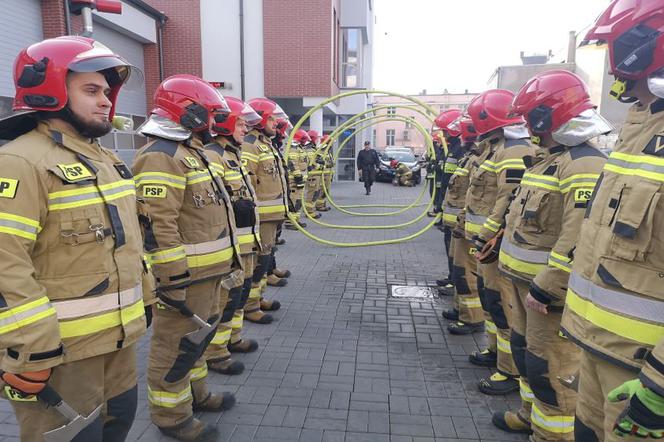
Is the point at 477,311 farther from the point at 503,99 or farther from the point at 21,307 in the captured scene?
the point at 21,307

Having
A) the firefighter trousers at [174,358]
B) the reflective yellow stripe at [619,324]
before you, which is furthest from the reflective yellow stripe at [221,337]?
the reflective yellow stripe at [619,324]

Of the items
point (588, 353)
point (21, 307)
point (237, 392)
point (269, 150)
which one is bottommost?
point (237, 392)

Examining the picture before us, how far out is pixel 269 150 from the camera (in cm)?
612

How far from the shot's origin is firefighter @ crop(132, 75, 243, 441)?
312cm

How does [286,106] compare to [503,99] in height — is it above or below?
above

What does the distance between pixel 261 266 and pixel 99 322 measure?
11.8 ft

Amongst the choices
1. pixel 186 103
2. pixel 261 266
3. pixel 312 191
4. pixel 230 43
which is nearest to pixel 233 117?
pixel 186 103

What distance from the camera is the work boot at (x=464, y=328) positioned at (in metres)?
5.46

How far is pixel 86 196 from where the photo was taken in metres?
2.17

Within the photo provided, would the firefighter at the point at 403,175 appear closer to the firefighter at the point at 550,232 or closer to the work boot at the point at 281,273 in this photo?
the work boot at the point at 281,273

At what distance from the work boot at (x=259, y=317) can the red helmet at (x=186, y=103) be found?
Answer: 2.88m

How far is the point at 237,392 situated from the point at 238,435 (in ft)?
2.21

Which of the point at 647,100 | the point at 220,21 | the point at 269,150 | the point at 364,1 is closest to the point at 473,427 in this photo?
the point at 647,100

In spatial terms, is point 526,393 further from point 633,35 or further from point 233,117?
point 233,117
